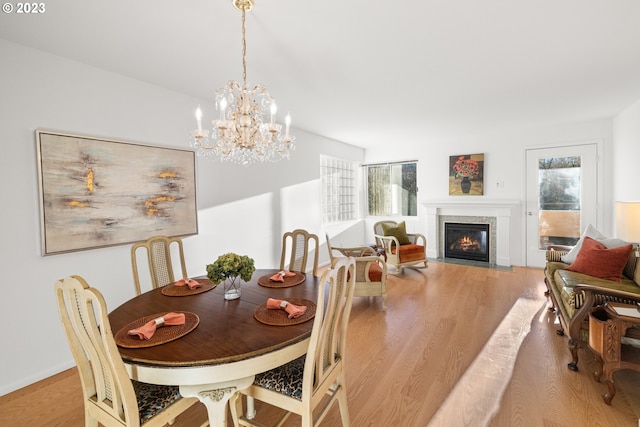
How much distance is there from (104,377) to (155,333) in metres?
0.24

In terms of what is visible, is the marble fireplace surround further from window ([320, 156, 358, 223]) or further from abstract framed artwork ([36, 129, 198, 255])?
abstract framed artwork ([36, 129, 198, 255])

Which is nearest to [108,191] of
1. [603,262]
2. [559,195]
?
[603,262]

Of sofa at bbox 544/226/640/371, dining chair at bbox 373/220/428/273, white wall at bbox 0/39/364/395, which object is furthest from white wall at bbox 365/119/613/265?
white wall at bbox 0/39/364/395

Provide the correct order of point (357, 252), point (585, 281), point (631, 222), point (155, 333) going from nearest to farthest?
1. point (155, 333)
2. point (585, 281)
3. point (631, 222)
4. point (357, 252)

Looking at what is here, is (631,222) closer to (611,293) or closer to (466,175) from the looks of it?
(611,293)

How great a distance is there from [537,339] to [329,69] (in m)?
3.12

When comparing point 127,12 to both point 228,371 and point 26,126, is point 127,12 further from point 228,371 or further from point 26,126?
point 228,371

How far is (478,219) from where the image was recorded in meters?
5.48

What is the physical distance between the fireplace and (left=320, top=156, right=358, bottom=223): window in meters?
2.04

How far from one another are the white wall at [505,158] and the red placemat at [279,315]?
16.3ft

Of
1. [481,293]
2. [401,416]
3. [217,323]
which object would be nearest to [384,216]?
[481,293]

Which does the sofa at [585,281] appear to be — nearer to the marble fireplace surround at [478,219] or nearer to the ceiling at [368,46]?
the marble fireplace surround at [478,219]

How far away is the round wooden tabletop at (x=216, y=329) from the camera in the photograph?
3.92 feet

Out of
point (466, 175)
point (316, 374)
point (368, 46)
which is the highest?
point (368, 46)
